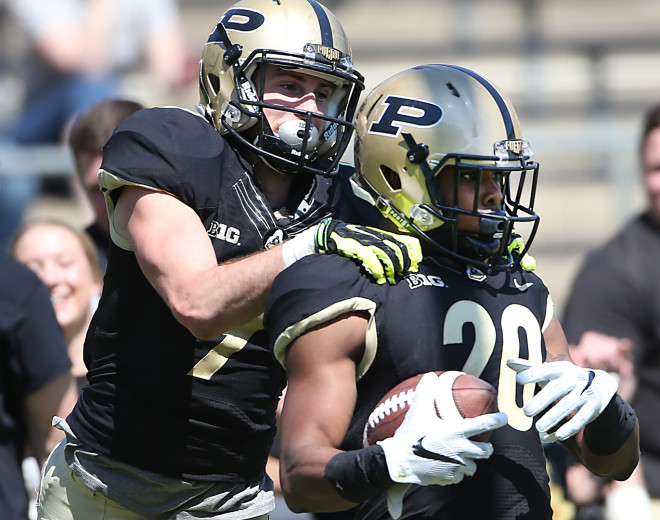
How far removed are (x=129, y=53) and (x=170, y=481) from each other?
458cm

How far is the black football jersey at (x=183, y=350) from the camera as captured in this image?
2348 millimetres

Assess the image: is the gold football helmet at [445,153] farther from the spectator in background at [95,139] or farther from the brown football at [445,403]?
the spectator in background at [95,139]

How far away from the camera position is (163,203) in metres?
2.24

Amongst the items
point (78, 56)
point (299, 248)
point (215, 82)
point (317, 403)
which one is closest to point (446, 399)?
point (317, 403)

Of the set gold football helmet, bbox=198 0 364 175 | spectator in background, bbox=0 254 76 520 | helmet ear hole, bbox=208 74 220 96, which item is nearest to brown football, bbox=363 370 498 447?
gold football helmet, bbox=198 0 364 175

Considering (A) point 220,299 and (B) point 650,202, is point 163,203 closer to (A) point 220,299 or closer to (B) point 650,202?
(A) point 220,299

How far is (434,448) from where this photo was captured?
1748mm

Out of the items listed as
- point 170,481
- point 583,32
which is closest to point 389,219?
point 170,481

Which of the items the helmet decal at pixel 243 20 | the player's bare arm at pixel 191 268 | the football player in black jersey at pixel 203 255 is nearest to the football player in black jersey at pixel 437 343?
the player's bare arm at pixel 191 268

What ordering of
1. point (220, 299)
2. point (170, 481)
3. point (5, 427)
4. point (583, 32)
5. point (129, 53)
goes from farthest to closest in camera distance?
1. point (583, 32)
2. point (129, 53)
3. point (5, 427)
4. point (170, 481)
5. point (220, 299)

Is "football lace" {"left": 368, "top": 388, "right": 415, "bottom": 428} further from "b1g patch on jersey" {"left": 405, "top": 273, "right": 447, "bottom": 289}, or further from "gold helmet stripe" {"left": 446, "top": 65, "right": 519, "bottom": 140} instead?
"gold helmet stripe" {"left": 446, "top": 65, "right": 519, "bottom": 140}

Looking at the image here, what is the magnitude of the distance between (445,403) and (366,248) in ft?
1.12

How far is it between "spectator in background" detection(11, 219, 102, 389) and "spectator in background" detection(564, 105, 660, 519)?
6.09 ft

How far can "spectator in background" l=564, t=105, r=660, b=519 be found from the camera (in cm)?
389
